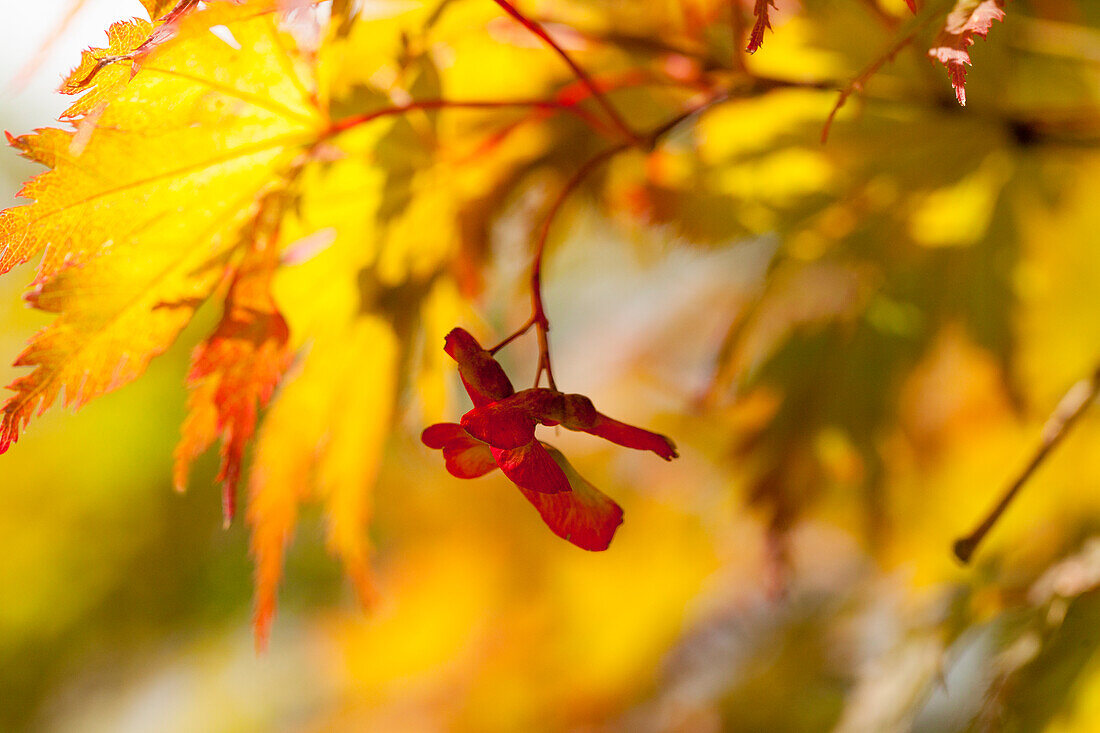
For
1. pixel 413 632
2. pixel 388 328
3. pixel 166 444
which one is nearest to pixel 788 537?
pixel 388 328

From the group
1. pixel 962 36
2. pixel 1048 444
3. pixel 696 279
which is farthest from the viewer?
pixel 696 279

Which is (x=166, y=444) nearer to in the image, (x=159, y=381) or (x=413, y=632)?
(x=159, y=381)

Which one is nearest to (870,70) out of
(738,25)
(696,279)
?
(738,25)

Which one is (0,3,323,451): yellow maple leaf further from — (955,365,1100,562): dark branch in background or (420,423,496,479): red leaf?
(955,365,1100,562): dark branch in background

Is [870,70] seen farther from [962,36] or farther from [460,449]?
[460,449]

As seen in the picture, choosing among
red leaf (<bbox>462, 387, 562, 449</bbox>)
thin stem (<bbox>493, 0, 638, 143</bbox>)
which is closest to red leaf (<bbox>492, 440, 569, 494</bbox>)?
red leaf (<bbox>462, 387, 562, 449</bbox>)

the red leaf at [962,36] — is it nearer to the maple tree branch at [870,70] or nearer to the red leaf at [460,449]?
the maple tree branch at [870,70]
